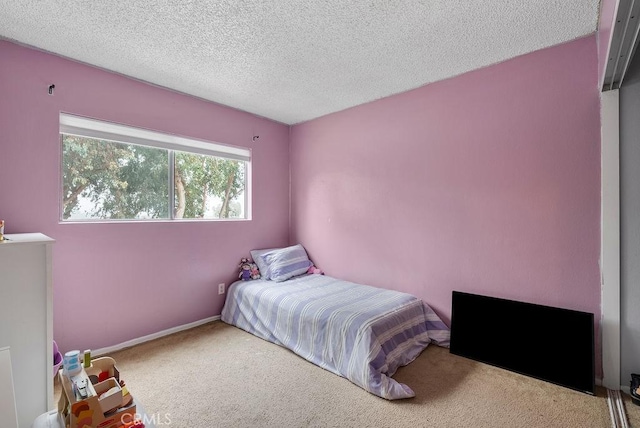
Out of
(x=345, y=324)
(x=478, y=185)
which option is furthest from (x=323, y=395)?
(x=478, y=185)

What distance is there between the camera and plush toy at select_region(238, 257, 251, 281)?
3303mm

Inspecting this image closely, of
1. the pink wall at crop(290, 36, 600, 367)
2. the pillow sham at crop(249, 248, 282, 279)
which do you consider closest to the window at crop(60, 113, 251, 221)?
the pillow sham at crop(249, 248, 282, 279)

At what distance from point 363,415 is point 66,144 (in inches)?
114

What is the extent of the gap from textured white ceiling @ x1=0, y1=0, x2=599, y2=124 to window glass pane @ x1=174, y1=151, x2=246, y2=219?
2.66ft

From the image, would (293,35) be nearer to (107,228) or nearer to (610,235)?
(107,228)

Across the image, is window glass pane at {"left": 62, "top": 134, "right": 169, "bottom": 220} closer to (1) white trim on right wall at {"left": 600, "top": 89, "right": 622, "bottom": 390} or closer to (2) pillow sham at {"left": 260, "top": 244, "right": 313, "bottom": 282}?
(2) pillow sham at {"left": 260, "top": 244, "right": 313, "bottom": 282}

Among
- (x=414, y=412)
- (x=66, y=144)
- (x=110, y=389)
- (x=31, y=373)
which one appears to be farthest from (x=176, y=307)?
(x=414, y=412)

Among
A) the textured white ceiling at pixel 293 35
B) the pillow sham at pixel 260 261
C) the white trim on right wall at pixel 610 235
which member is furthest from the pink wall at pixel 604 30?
the pillow sham at pixel 260 261

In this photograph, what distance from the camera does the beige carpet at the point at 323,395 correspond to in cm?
166

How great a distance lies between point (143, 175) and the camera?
2.72 metres

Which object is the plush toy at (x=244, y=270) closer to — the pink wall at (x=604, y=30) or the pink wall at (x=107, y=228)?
the pink wall at (x=107, y=228)

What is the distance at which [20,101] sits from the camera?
204 centimetres

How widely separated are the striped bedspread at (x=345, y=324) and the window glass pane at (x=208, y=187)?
0.88 meters

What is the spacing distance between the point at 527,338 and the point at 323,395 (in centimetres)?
151
